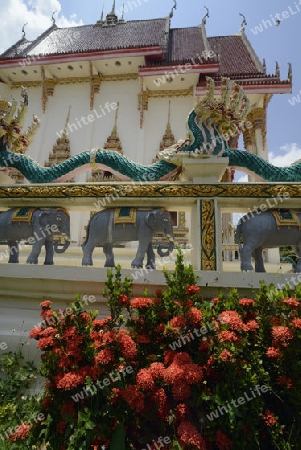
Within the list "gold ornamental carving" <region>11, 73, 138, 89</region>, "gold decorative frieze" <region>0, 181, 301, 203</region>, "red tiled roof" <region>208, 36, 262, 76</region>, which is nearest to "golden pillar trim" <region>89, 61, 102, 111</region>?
"gold ornamental carving" <region>11, 73, 138, 89</region>

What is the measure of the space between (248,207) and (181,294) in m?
1.80

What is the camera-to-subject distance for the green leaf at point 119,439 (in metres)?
1.69

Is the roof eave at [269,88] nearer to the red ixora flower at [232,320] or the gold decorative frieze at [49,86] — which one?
the gold decorative frieze at [49,86]

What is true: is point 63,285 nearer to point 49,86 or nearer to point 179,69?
point 179,69

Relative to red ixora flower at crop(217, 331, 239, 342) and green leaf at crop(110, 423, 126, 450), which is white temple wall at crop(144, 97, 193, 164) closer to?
red ixora flower at crop(217, 331, 239, 342)

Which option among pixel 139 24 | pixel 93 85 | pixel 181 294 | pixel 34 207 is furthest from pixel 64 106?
pixel 181 294

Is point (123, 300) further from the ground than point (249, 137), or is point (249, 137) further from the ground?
point (249, 137)

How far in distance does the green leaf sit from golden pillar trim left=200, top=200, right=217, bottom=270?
1.80 m

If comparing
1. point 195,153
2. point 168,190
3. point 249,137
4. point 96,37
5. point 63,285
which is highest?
point 96,37

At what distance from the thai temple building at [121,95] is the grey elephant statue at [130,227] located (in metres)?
8.01

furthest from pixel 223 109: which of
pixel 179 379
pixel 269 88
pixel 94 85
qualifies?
pixel 94 85

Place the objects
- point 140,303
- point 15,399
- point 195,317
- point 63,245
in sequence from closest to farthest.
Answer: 1. point 195,317
2. point 140,303
3. point 15,399
4. point 63,245

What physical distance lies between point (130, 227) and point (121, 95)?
12.8 m

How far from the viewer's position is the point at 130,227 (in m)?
3.47
